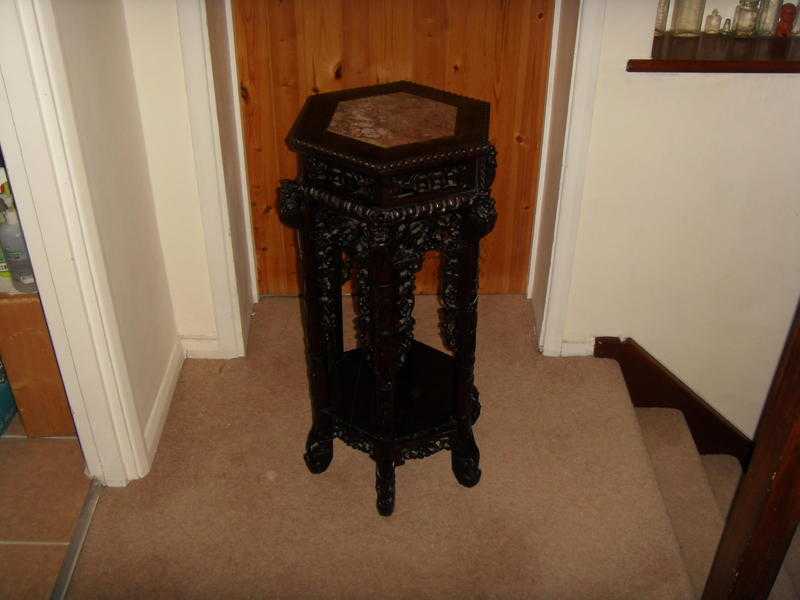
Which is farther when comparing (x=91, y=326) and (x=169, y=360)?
(x=169, y=360)

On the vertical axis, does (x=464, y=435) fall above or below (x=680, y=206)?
below

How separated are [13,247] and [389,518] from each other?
131 cm

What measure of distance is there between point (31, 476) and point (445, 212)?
4.87 feet

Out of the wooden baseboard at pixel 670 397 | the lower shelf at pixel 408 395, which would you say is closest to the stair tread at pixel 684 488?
the wooden baseboard at pixel 670 397

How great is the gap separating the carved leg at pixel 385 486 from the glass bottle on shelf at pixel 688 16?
5.25 ft

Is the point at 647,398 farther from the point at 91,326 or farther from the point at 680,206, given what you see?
the point at 91,326

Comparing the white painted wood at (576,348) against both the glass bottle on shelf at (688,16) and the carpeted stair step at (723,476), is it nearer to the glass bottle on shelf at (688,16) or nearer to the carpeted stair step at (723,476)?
the carpeted stair step at (723,476)

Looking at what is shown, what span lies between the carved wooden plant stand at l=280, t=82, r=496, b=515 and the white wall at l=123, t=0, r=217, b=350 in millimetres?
543

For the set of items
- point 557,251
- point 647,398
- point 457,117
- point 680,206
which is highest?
point 457,117

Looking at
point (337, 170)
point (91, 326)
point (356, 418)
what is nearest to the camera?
point (337, 170)

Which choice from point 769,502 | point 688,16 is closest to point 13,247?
point 769,502

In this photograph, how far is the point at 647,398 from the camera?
2.89 metres

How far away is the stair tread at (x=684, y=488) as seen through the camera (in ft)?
8.38

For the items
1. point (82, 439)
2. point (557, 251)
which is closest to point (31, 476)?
point (82, 439)
